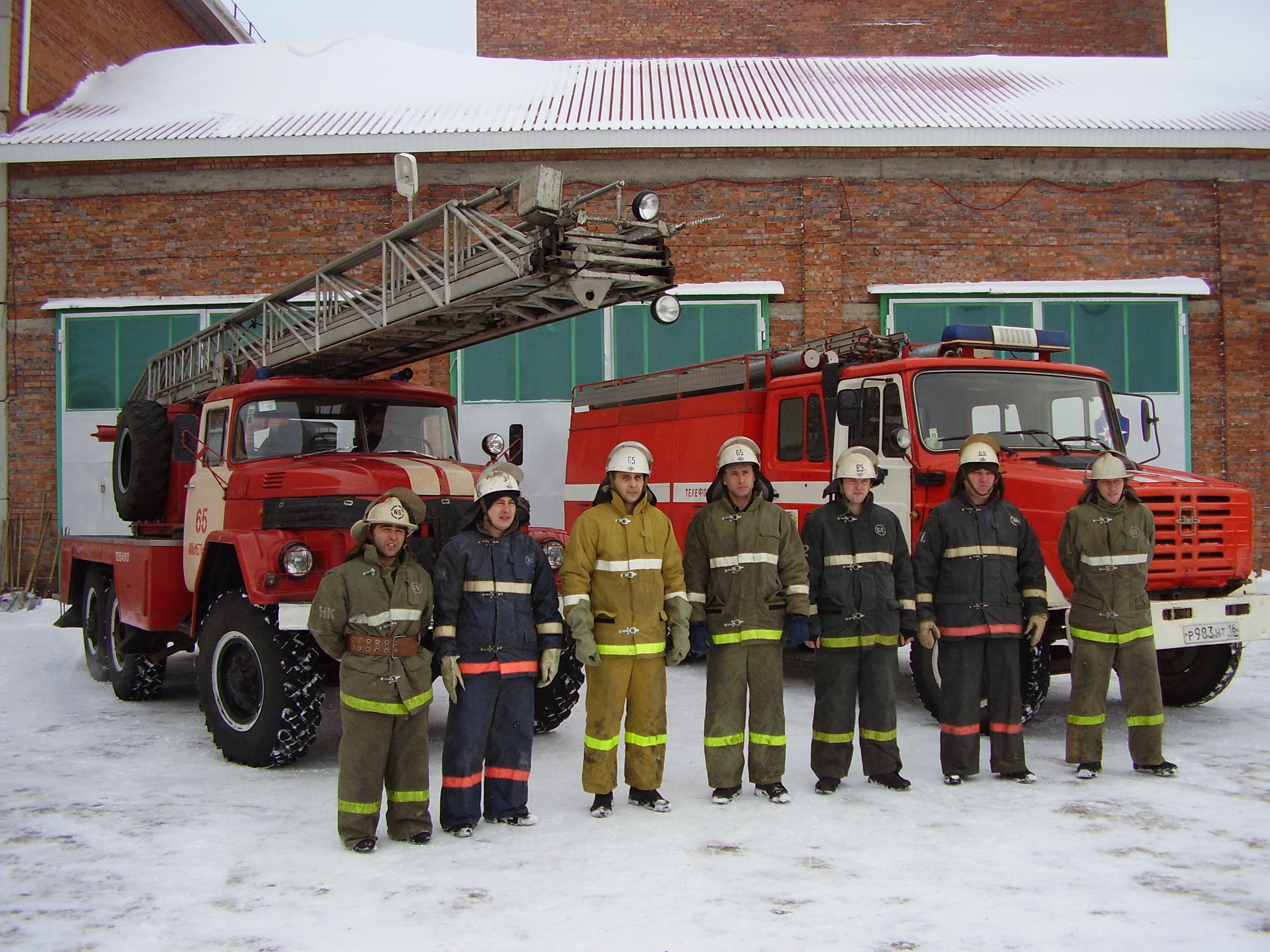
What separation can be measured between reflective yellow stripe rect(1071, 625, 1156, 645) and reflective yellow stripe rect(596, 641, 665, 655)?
252cm

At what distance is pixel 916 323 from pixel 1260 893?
10330 millimetres

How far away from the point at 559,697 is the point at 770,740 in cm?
182

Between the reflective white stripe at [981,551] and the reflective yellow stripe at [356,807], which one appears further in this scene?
the reflective white stripe at [981,551]

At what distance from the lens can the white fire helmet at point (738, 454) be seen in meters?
5.33

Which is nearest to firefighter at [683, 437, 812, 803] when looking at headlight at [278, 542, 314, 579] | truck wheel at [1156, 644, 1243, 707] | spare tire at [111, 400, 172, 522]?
headlight at [278, 542, 314, 579]

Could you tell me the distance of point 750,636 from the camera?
17.2ft

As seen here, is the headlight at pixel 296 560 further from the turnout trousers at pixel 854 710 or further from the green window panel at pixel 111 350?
the green window panel at pixel 111 350

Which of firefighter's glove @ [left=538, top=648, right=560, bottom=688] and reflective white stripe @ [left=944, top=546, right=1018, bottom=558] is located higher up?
reflective white stripe @ [left=944, top=546, right=1018, bottom=558]

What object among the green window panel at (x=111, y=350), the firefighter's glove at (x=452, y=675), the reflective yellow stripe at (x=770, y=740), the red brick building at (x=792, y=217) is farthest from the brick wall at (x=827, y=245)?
the firefighter's glove at (x=452, y=675)

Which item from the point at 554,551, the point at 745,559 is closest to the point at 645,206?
the point at 745,559

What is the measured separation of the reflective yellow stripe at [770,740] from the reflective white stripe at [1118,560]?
2.04 meters

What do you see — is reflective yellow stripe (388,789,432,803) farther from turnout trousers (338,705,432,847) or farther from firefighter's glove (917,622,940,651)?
firefighter's glove (917,622,940,651)

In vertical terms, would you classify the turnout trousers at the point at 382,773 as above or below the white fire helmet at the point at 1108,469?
below

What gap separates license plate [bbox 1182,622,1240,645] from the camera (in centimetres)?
629
